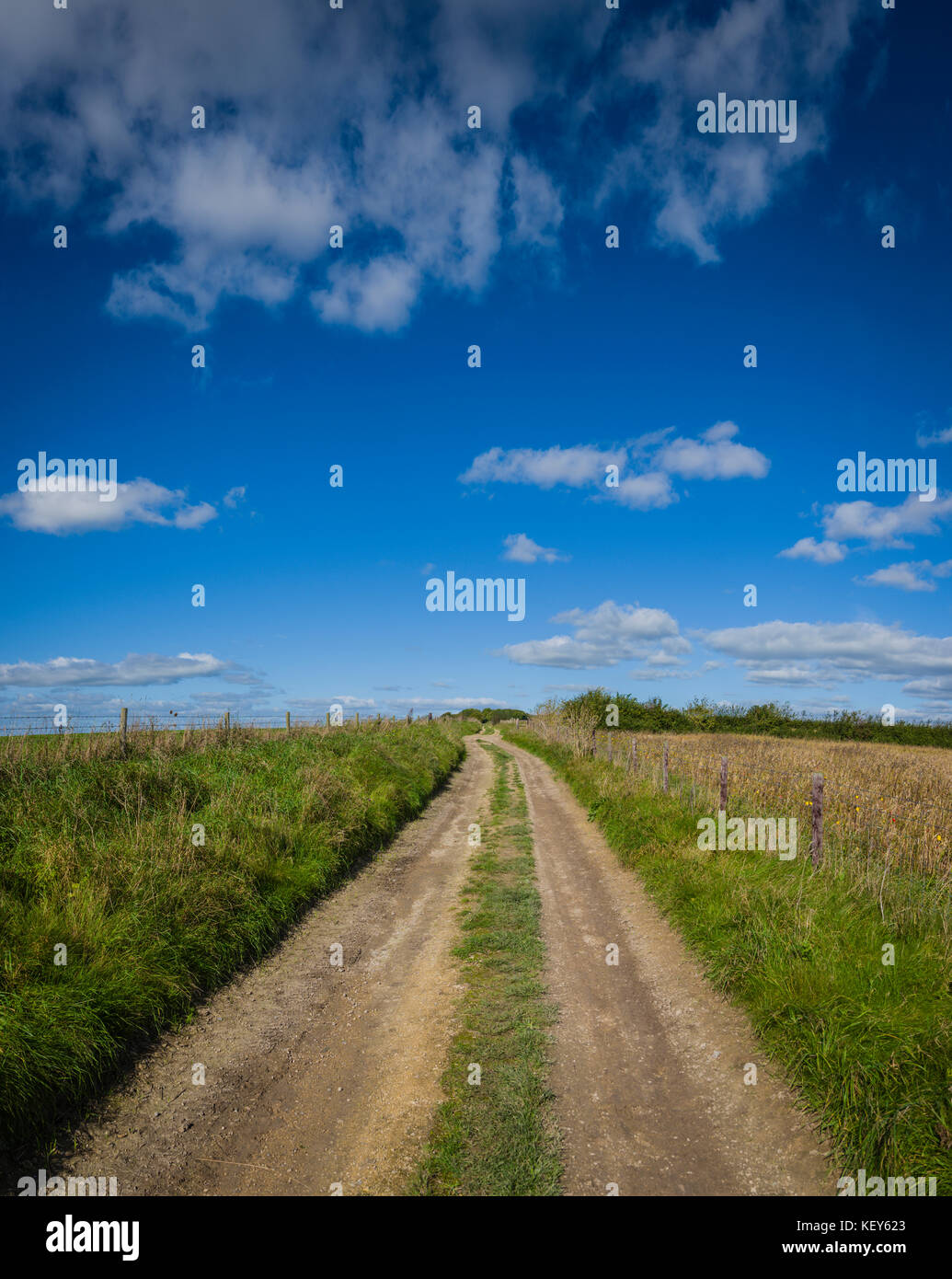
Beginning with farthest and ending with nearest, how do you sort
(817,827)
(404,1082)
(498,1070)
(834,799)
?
(834,799)
(817,827)
(498,1070)
(404,1082)

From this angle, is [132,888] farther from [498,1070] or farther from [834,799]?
[834,799]

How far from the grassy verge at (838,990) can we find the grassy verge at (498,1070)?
76.3 inches

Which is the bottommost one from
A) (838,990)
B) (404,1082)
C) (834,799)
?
(404,1082)

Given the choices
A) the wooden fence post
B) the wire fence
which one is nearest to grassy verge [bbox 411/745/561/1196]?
→ the wooden fence post

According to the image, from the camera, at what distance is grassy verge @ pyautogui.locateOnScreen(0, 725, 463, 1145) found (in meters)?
4.91

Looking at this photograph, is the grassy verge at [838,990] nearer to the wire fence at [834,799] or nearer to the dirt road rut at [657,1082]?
the dirt road rut at [657,1082]

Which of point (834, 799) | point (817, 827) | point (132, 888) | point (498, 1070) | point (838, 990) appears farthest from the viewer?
point (834, 799)

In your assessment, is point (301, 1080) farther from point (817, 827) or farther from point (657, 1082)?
point (817, 827)

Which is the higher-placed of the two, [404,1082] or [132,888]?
[132,888]

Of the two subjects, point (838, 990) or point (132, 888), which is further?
point (132, 888)

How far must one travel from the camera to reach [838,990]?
5543mm

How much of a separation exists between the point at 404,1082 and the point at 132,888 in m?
3.79

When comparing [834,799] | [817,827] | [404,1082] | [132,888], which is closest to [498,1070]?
[404,1082]

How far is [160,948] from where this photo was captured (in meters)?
6.35
